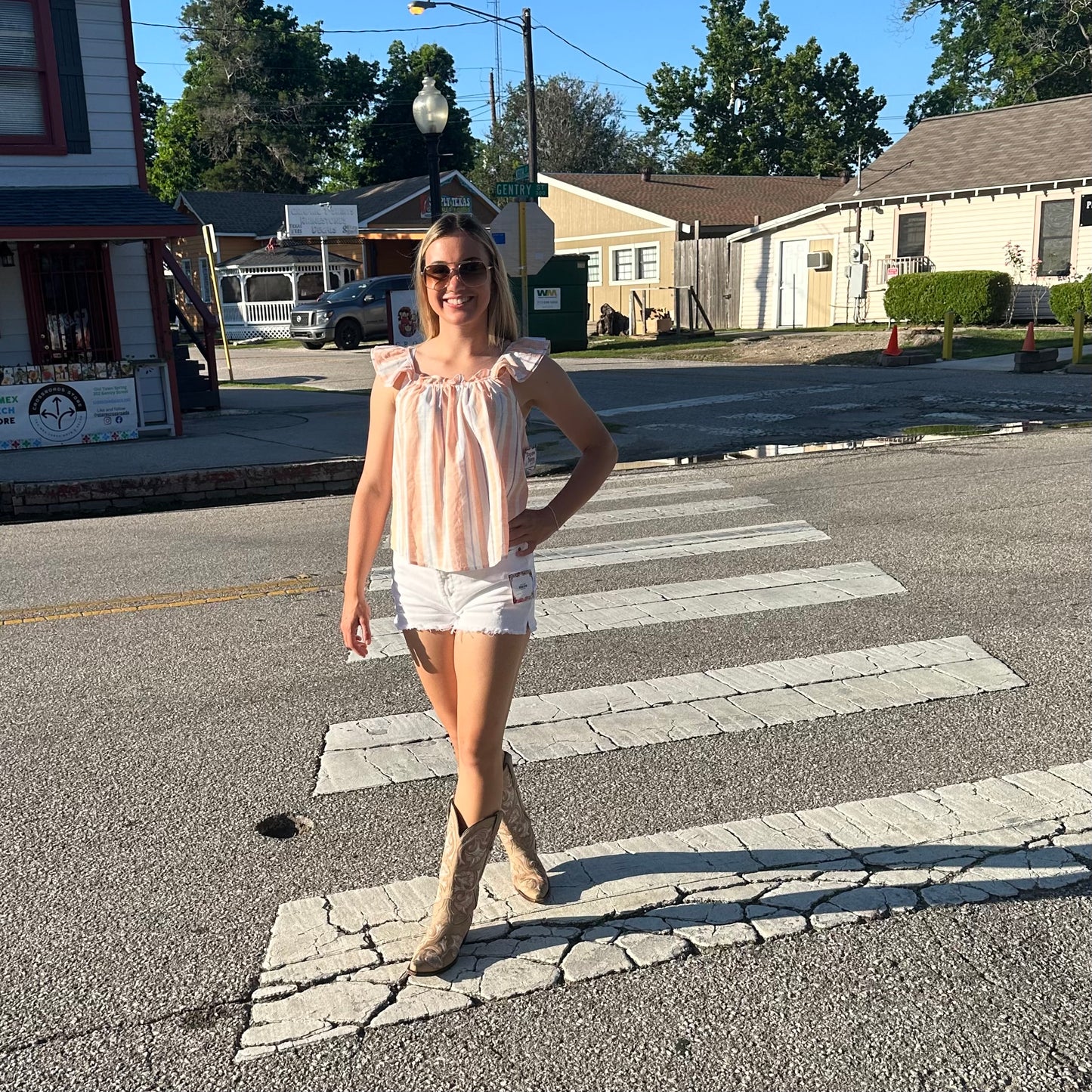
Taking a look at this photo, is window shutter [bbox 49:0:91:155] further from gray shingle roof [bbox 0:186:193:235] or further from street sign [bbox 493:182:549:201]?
street sign [bbox 493:182:549:201]

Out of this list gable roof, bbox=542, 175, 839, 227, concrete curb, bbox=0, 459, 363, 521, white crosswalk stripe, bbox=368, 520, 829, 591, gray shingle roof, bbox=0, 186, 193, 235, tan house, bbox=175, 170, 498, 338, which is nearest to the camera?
white crosswalk stripe, bbox=368, 520, 829, 591

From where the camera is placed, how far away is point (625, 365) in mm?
24781

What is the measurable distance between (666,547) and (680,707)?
10.1 feet

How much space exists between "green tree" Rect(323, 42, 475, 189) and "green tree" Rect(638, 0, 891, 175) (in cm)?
1601

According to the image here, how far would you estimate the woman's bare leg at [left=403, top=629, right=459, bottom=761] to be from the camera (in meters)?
3.18

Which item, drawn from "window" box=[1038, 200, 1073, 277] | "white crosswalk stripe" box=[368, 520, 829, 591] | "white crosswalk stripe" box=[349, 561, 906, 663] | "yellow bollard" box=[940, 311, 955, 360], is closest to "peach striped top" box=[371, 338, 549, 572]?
"white crosswalk stripe" box=[349, 561, 906, 663]

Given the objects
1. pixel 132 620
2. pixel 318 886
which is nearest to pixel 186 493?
pixel 132 620

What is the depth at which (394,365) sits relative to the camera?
10.5ft

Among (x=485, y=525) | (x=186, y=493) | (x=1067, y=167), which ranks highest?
(x=1067, y=167)

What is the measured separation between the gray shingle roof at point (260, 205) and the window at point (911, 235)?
23.0 meters

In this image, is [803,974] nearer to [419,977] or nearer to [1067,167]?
[419,977]

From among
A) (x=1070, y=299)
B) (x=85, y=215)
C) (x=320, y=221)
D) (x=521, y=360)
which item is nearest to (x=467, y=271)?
(x=521, y=360)

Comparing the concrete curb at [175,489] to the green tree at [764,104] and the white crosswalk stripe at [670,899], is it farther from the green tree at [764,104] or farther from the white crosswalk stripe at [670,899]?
the green tree at [764,104]

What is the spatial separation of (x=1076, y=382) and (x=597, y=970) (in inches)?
671
